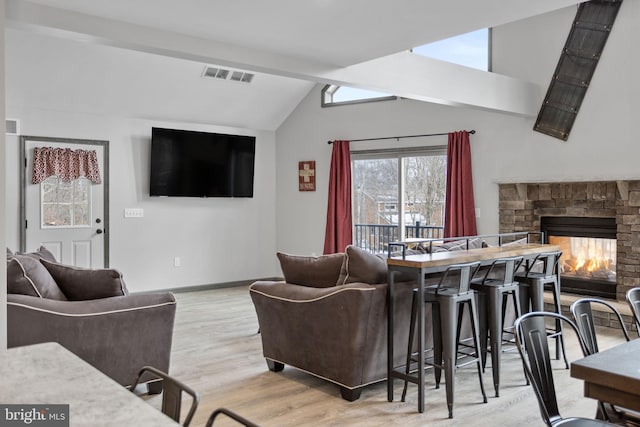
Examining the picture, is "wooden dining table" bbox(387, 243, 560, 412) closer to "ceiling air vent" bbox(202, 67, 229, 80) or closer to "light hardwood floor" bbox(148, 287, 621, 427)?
"light hardwood floor" bbox(148, 287, 621, 427)

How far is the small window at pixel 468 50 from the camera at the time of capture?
6.96m

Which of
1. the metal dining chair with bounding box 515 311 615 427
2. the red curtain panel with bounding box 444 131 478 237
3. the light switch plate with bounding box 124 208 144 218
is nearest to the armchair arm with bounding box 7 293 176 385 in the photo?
the metal dining chair with bounding box 515 311 615 427

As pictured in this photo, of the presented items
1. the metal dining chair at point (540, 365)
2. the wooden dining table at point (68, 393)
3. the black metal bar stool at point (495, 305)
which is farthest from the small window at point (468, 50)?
the wooden dining table at point (68, 393)

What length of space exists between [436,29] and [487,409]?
261 cm

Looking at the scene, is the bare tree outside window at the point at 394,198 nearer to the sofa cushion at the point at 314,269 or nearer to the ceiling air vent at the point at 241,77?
the ceiling air vent at the point at 241,77

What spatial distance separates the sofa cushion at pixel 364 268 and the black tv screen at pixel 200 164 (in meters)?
4.57

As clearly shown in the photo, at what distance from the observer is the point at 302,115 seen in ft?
28.9

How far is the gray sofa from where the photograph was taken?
3.42 m

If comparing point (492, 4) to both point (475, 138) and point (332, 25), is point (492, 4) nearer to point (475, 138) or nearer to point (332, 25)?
A: point (332, 25)

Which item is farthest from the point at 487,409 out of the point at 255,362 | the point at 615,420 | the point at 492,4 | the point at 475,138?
the point at 475,138

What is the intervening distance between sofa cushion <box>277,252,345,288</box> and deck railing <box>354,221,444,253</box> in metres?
3.39

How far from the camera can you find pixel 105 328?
3588 millimetres

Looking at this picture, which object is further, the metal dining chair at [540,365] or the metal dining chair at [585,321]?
Result: the metal dining chair at [585,321]

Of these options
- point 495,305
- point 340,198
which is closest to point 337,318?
point 495,305
